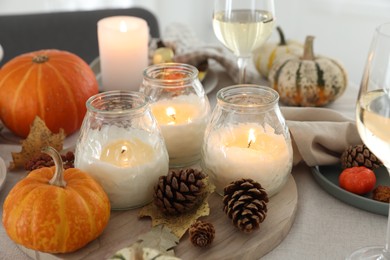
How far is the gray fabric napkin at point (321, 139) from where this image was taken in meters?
0.94

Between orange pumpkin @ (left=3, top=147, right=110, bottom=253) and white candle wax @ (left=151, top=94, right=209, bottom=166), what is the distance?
0.22 m

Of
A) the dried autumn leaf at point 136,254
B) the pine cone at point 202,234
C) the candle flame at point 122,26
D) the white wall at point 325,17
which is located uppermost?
the candle flame at point 122,26

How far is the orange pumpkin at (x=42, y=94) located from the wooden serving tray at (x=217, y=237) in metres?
0.35

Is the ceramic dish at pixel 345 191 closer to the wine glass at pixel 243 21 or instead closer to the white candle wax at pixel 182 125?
the white candle wax at pixel 182 125

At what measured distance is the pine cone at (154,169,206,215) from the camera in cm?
79

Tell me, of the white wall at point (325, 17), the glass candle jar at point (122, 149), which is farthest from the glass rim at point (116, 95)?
the white wall at point (325, 17)

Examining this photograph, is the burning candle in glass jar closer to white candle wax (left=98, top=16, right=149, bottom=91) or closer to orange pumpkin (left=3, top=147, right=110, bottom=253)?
orange pumpkin (left=3, top=147, right=110, bottom=253)

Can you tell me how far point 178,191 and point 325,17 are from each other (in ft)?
7.93

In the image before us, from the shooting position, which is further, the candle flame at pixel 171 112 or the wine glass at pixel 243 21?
the wine glass at pixel 243 21

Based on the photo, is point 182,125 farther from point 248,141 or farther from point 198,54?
point 198,54

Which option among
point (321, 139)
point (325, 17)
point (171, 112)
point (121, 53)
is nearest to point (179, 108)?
point (171, 112)

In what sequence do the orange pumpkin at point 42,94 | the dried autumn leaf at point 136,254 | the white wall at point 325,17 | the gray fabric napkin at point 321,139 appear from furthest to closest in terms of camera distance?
the white wall at point 325,17 < the orange pumpkin at point 42,94 < the gray fabric napkin at point 321,139 < the dried autumn leaf at point 136,254

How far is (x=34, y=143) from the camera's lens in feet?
3.24

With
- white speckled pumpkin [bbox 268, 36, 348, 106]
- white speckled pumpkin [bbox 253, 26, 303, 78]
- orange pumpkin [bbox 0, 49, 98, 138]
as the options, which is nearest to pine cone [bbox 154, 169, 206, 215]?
orange pumpkin [bbox 0, 49, 98, 138]
